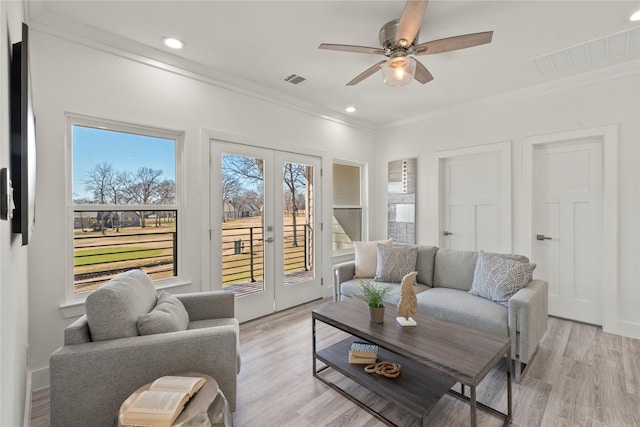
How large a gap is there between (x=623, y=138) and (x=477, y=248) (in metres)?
1.86

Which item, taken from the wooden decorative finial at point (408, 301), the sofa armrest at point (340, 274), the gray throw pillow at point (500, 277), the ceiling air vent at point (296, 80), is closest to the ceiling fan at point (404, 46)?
the ceiling air vent at point (296, 80)

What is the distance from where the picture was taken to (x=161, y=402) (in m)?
1.32

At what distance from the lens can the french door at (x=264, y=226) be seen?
126 inches

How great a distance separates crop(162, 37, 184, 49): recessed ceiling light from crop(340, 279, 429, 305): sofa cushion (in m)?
2.86

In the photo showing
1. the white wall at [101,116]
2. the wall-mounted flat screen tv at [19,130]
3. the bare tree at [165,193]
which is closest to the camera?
the wall-mounted flat screen tv at [19,130]

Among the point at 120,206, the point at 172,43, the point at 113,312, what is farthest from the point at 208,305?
the point at 172,43

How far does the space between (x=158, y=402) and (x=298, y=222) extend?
2.68 metres

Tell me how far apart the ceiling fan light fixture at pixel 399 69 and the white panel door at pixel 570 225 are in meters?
2.42

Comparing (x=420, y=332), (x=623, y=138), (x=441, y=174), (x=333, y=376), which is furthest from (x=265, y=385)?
(x=623, y=138)

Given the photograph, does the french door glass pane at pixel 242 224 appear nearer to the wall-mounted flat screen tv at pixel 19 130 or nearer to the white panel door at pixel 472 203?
the wall-mounted flat screen tv at pixel 19 130

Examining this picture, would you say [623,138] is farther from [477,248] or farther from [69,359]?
[69,359]

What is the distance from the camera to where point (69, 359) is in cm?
147

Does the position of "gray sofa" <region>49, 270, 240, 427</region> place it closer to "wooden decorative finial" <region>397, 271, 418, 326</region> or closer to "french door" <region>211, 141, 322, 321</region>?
"wooden decorative finial" <region>397, 271, 418, 326</region>

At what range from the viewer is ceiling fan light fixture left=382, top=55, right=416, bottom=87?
2094 mm
